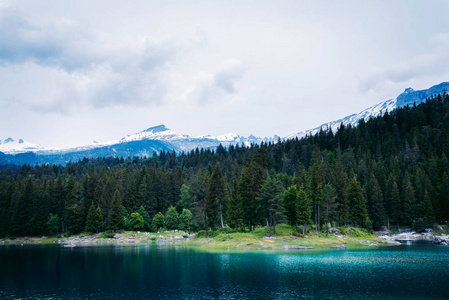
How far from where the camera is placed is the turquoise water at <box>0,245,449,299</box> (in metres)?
37.4

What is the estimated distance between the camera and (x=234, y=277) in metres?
46.0

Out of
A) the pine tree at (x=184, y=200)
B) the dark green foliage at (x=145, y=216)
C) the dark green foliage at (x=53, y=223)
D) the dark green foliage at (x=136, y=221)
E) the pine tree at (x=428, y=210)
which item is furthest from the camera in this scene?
the pine tree at (x=184, y=200)

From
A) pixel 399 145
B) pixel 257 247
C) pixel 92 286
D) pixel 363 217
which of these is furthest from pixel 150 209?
pixel 399 145

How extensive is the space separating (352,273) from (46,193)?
5027 inches

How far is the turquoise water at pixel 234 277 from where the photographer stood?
3741 centimetres

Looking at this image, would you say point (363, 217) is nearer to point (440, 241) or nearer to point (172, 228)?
point (440, 241)

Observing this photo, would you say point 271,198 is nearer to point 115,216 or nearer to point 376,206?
point 376,206

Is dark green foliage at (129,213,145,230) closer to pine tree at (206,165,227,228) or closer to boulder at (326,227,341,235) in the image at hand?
pine tree at (206,165,227,228)

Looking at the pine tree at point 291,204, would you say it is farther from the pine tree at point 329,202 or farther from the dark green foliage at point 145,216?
the dark green foliage at point 145,216

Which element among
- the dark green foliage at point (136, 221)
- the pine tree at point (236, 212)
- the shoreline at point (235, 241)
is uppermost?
the pine tree at point (236, 212)

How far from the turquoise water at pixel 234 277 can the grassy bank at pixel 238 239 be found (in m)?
15.4

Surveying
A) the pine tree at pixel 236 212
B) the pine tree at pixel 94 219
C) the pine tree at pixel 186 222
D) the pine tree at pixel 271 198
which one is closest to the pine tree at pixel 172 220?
the pine tree at pixel 186 222

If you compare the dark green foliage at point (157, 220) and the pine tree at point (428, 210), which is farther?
the dark green foliage at point (157, 220)

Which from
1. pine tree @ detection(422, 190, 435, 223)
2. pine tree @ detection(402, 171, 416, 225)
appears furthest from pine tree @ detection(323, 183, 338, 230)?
pine tree @ detection(422, 190, 435, 223)
